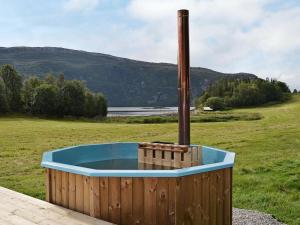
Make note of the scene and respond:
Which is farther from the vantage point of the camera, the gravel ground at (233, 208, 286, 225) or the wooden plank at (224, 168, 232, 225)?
the gravel ground at (233, 208, 286, 225)

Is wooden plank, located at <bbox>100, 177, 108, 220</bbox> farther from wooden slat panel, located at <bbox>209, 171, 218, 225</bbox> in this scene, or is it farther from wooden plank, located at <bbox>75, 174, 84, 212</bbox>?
wooden slat panel, located at <bbox>209, 171, 218, 225</bbox>

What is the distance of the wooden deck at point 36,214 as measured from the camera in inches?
195

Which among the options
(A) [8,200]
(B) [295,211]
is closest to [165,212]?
(A) [8,200]

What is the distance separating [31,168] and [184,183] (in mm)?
9455

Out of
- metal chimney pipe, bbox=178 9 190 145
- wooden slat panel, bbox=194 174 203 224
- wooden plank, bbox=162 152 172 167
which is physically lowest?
wooden slat panel, bbox=194 174 203 224

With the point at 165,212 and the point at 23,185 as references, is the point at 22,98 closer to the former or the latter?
the point at 23,185

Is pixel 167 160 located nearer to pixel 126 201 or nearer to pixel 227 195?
pixel 227 195

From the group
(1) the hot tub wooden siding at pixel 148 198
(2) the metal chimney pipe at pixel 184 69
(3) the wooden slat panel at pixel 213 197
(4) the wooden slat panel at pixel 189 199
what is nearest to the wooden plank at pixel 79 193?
(1) the hot tub wooden siding at pixel 148 198

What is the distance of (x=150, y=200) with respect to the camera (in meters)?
4.76

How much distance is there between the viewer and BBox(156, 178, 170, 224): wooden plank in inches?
186

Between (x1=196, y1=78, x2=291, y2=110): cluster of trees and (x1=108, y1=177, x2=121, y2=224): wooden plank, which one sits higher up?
(x1=196, y1=78, x2=291, y2=110): cluster of trees

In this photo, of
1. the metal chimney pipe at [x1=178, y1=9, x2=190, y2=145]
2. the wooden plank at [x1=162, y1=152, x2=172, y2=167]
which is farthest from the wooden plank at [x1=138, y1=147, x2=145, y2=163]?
the metal chimney pipe at [x1=178, y1=9, x2=190, y2=145]

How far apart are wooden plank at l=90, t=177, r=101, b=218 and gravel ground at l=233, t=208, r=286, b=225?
2974mm

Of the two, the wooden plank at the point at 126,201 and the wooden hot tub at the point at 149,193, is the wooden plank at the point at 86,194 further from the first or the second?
the wooden plank at the point at 126,201
